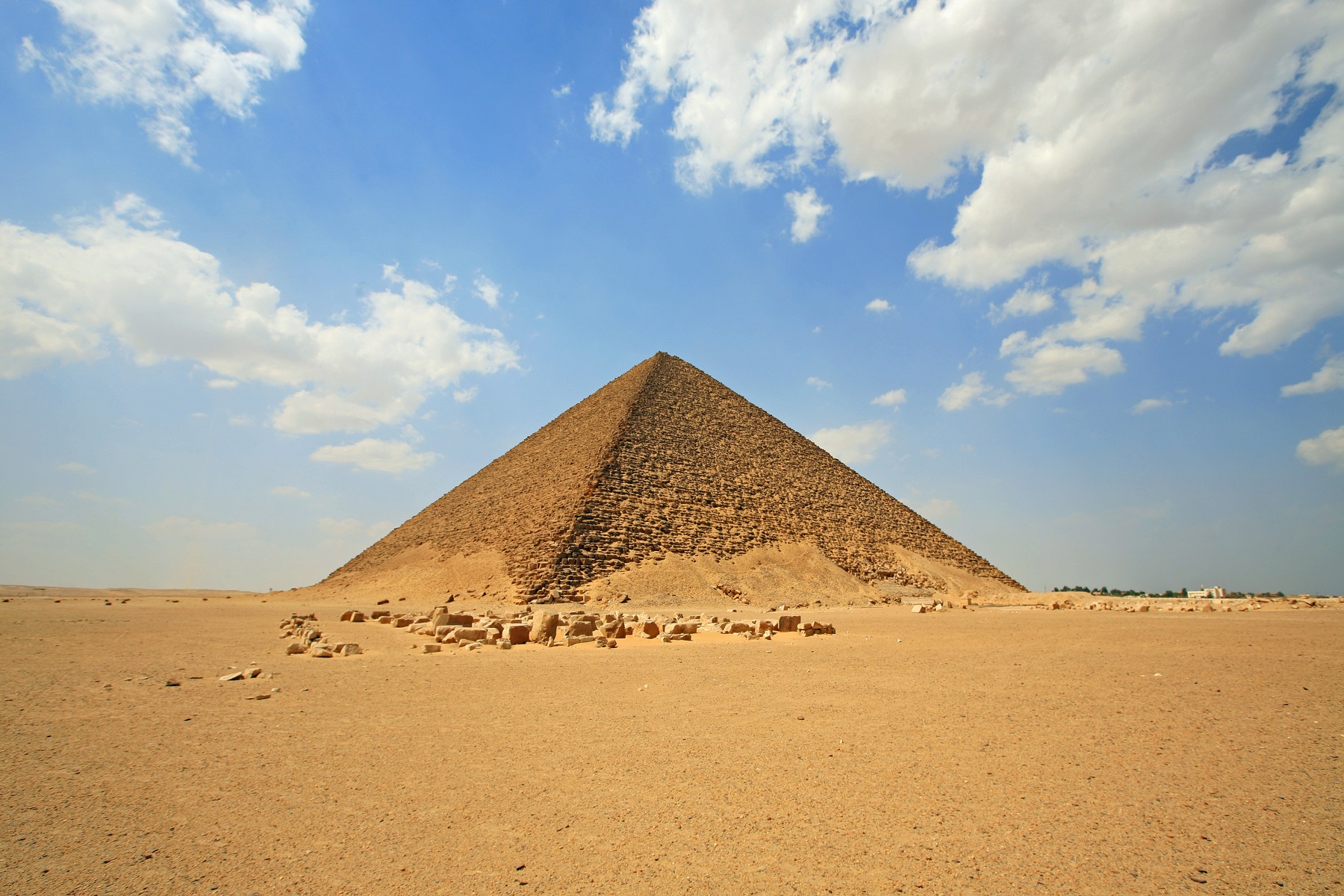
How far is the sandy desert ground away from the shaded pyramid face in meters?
18.5

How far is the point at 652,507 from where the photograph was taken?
30.8 m

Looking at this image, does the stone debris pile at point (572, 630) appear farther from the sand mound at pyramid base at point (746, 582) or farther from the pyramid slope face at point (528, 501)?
the pyramid slope face at point (528, 501)

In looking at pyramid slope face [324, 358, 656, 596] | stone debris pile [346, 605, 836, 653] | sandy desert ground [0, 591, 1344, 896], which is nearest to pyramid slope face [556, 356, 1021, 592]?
pyramid slope face [324, 358, 656, 596]

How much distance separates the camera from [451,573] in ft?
95.7

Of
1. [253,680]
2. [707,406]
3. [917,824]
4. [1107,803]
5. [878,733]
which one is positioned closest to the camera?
[917,824]

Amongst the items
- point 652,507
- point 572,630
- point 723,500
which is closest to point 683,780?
point 572,630

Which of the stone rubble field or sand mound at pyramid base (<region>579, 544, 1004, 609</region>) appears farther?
sand mound at pyramid base (<region>579, 544, 1004, 609</region>)

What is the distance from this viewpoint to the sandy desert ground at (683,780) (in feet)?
8.41

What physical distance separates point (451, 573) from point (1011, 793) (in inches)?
1137

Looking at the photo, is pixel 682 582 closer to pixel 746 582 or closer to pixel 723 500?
pixel 746 582

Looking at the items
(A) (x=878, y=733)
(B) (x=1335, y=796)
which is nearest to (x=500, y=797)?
(A) (x=878, y=733)

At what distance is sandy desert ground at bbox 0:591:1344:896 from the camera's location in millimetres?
2562

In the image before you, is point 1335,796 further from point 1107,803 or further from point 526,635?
point 526,635

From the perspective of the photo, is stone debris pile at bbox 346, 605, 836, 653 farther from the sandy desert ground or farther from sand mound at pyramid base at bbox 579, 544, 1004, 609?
sand mound at pyramid base at bbox 579, 544, 1004, 609
